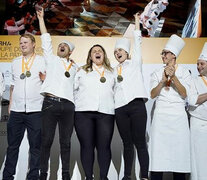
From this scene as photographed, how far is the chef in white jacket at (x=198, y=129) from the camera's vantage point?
3.31 m

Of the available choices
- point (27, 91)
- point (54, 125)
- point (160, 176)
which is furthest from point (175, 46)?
point (27, 91)

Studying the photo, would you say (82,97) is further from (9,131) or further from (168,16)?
(168,16)

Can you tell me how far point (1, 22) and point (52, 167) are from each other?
196 centimetres

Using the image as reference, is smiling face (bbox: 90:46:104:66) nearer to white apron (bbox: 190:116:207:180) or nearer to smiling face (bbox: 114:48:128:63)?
smiling face (bbox: 114:48:128:63)

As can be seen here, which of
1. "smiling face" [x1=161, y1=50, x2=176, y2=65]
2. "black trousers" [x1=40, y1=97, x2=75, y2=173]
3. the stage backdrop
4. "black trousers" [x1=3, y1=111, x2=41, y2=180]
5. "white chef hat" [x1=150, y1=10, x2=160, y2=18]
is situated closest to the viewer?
"black trousers" [x1=40, y1=97, x2=75, y2=173]

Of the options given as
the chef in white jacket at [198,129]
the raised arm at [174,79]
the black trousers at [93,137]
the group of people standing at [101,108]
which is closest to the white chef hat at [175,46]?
the group of people standing at [101,108]

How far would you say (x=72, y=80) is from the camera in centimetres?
338

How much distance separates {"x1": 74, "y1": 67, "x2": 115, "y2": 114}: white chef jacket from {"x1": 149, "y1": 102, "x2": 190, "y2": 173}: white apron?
1.68ft

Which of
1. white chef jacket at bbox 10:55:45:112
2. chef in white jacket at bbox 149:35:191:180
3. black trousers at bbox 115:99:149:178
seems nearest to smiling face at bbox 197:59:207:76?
chef in white jacket at bbox 149:35:191:180

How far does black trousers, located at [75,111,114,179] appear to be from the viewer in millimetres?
3174

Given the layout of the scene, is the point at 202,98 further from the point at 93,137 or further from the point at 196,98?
the point at 93,137

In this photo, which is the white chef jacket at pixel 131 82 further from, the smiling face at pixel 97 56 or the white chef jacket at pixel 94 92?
the smiling face at pixel 97 56

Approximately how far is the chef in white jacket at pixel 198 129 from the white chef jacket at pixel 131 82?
0.49 metres

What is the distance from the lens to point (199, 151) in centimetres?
334
